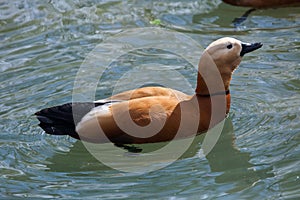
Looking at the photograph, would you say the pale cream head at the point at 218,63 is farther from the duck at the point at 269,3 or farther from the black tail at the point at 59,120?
the duck at the point at 269,3

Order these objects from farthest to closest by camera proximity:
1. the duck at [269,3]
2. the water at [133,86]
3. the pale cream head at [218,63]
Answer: the duck at [269,3] → the pale cream head at [218,63] → the water at [133,86]

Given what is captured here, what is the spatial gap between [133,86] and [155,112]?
1.54m

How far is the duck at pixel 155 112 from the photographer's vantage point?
20.1 ft

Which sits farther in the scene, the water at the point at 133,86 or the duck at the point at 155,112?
the duck at the point at 155,112

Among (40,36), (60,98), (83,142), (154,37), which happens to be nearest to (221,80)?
(83,142)

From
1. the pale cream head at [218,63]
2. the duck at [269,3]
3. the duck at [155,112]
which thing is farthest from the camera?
the duck at [269,3]

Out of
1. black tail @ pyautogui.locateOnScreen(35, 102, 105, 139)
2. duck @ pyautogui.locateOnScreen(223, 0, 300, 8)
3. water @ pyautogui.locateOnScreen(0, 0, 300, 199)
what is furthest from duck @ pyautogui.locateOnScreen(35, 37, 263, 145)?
duck @ pyautogui.locateOnScreen(223, 0, 300, 8)

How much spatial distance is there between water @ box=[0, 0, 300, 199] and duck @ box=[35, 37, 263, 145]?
23 centimetres

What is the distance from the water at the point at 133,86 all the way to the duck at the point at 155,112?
0.23m

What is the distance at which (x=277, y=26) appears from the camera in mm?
8906

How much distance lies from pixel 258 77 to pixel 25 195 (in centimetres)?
300

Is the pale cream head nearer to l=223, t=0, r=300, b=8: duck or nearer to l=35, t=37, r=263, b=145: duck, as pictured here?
l=35, t=37, r=263, b=145: duck

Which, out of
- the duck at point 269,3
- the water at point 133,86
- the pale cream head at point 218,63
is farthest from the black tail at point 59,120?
the duck at point 269,3

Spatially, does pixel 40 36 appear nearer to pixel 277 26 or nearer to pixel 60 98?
pixel 60 98
